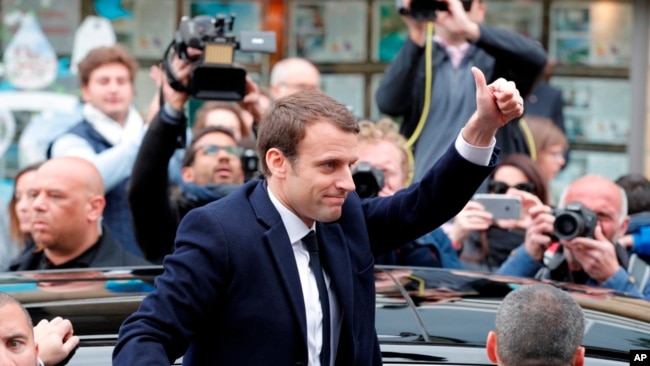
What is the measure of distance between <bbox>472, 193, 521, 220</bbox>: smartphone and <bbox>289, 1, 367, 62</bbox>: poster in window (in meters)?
4.45

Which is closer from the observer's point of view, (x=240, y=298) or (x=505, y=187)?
(x=240, y=298)

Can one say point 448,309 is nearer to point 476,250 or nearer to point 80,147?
point 476,250


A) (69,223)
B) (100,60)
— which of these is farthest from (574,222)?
(100,60)

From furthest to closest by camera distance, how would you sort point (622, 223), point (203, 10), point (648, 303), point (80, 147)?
point (203, 10), point (80, 147), point (622, 223), point (648, 303)

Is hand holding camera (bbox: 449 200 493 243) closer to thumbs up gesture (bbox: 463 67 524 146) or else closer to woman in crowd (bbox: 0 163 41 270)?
woman in crowd (bbox: 0 163 41 270)

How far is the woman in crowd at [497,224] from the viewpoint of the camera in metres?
5.56

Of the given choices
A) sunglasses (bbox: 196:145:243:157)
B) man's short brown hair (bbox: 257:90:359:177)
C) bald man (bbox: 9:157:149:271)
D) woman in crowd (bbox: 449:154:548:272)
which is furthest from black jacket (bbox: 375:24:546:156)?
man's short brown hair (bbox: 257:90:359:177)

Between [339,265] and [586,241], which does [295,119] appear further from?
[586,241]

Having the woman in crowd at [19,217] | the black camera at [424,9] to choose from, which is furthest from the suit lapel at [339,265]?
the woman in crowd at [19,217]

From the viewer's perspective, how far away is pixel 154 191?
5148 millimetres

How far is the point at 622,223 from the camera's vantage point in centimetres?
553

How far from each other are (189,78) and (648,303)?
215 cm

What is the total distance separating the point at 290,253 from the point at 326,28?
7.02 metres

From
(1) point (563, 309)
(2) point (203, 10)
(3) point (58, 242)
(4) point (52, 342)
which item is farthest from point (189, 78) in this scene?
(2) point (203, 10)
